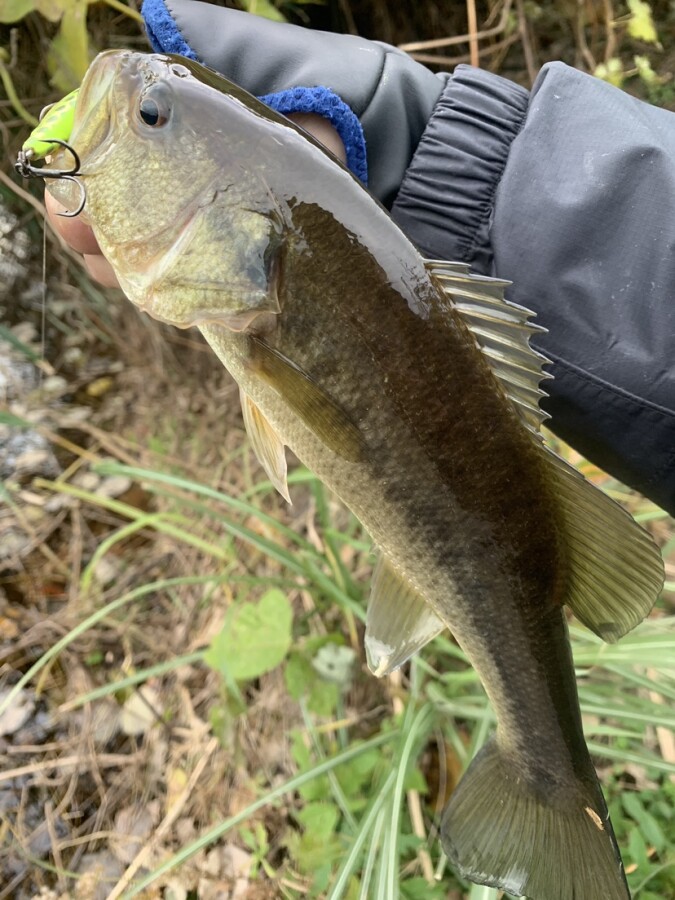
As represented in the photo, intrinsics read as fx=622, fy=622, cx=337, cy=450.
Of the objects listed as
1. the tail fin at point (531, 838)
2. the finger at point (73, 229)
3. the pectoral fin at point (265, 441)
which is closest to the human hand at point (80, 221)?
the finger at point (73, 229)

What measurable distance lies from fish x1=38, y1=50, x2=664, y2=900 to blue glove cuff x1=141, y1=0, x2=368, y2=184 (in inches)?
9.5

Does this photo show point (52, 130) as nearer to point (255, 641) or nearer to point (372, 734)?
point (255, 641)

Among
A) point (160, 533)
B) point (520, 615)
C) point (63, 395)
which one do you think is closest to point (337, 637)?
point (520, 615)

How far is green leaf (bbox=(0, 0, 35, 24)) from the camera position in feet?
4.84

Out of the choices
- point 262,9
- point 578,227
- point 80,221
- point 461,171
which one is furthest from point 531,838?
point 262,9

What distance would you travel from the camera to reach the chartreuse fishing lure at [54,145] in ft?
2.95

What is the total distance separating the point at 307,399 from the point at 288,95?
24.0 inches

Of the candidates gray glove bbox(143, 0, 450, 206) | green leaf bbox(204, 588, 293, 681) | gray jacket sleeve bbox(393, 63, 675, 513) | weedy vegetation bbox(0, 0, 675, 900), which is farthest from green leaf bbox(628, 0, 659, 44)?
green leaf bbox(204, 588, 293, 681)

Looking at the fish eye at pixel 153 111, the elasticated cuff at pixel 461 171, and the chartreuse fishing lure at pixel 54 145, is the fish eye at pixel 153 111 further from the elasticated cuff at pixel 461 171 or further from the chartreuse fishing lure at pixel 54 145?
the elasticated cuff at pixel 461 171

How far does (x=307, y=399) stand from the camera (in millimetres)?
907

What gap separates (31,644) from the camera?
2.28 meters

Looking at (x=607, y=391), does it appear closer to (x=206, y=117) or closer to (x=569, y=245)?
(x=569, y=245)

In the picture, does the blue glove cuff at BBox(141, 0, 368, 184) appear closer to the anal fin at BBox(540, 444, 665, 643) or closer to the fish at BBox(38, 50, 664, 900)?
the fish at BBox(38, 50, 664, 900)

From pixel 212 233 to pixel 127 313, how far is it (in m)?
1.96
